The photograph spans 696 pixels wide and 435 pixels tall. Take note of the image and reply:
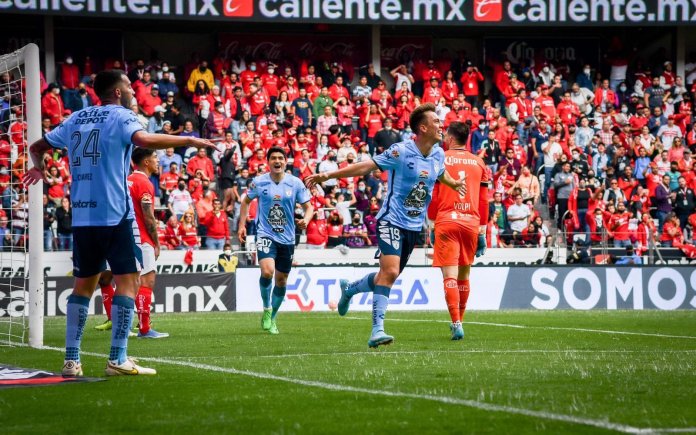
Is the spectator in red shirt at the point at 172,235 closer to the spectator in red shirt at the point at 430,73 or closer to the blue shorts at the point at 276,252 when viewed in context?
the blue shorts at the point at 276,252

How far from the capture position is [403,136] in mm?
29422

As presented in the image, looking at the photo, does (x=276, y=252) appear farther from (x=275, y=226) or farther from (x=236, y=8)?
(x=236, y=8)

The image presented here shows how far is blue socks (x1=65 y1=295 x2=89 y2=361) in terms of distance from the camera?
8.45 metres

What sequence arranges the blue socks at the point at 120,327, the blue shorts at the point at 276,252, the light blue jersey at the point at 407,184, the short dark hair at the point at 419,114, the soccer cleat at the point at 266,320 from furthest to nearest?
the blue shorts at the point at 276,252 < the soccer cleat at the point at 266,320 < the short dark hair at the point at 419,114 < the light blue jersey at the point at 407,184 < the blue socks at the point at 120,327

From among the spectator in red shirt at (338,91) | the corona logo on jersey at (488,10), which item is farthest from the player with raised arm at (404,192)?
the corona logo on jersey at (488,10)

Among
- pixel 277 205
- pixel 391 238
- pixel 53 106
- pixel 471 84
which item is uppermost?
pixel 471 84

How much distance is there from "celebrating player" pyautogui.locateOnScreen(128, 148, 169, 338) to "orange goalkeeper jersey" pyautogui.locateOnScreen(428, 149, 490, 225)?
11.5 ft

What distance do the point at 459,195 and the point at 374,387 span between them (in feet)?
18.5

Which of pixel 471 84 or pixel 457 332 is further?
pixel 471 84

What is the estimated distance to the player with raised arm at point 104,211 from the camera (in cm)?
845

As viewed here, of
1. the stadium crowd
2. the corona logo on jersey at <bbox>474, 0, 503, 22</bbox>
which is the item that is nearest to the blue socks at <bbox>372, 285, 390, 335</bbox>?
the stadium crowd

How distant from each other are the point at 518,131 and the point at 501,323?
14976 mm

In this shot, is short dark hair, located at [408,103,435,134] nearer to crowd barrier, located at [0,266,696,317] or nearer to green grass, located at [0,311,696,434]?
green grass, located at [0,311,696,434]

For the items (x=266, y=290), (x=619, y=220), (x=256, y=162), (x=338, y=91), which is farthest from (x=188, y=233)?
(x=619, y=220)
